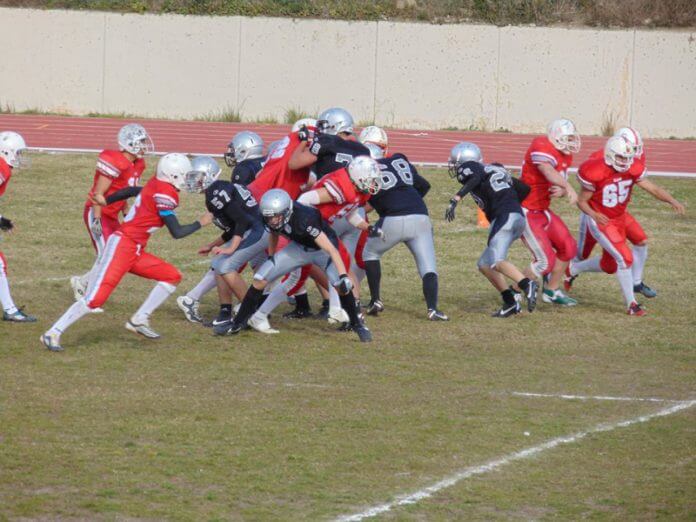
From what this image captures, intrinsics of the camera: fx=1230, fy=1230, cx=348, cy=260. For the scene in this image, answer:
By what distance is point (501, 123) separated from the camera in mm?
28297

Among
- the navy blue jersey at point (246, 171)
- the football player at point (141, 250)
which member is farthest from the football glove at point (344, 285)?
the navy blue jersey at point (246, 171)

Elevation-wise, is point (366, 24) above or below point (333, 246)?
above

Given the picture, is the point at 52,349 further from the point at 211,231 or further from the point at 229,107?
the point at 229,107

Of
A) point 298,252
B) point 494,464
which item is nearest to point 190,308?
point 298,252

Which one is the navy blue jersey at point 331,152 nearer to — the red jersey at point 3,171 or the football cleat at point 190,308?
the football cleat at point 190,308

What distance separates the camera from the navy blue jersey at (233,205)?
1012 cm

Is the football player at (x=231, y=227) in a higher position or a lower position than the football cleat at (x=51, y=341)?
higher

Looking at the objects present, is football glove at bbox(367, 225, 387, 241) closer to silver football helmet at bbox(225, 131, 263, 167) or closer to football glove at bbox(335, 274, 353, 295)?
football glove at bbox(335, 274, 353, 295)

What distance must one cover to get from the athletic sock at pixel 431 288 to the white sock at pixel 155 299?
241 cm

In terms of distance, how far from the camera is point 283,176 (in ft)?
35.7

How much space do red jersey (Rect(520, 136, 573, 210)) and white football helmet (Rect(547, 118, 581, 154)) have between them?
53 millimetres

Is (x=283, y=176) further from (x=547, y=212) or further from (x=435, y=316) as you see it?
(x=547, y=212)

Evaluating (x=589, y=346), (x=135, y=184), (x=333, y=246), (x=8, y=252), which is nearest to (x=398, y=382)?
(x=333, y=246)

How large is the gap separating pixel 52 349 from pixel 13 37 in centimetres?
2128
